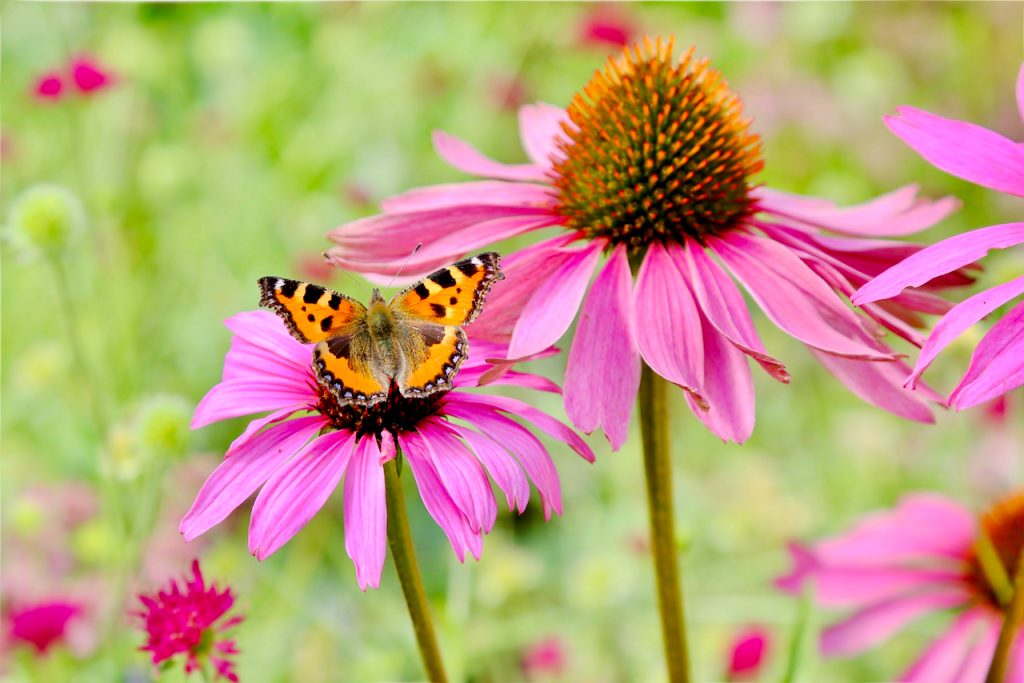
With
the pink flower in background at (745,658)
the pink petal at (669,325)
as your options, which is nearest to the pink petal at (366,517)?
the pink petal at (669,325)

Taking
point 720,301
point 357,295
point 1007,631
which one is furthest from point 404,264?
point 357,295

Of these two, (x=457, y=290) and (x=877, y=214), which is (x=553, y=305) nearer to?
(x=457, y=290)

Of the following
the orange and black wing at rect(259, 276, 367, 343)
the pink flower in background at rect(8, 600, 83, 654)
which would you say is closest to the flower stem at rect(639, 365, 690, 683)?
the orange and black wing at rect(259, 276, 367, 343)

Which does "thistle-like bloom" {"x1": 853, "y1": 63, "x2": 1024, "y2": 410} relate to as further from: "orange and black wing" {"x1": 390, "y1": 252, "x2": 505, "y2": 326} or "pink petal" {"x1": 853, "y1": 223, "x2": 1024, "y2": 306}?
"orange and black wing" {"x1": 390, "y1": 252, "x2": 505, "y2": 326}

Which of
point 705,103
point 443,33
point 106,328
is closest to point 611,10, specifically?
point 443,33

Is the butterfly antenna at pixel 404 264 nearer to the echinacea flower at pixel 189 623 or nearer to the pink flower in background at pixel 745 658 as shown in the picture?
the echinacea flower at pixel 189 623

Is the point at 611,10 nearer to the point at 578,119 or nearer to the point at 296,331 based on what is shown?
the point at 578,119
